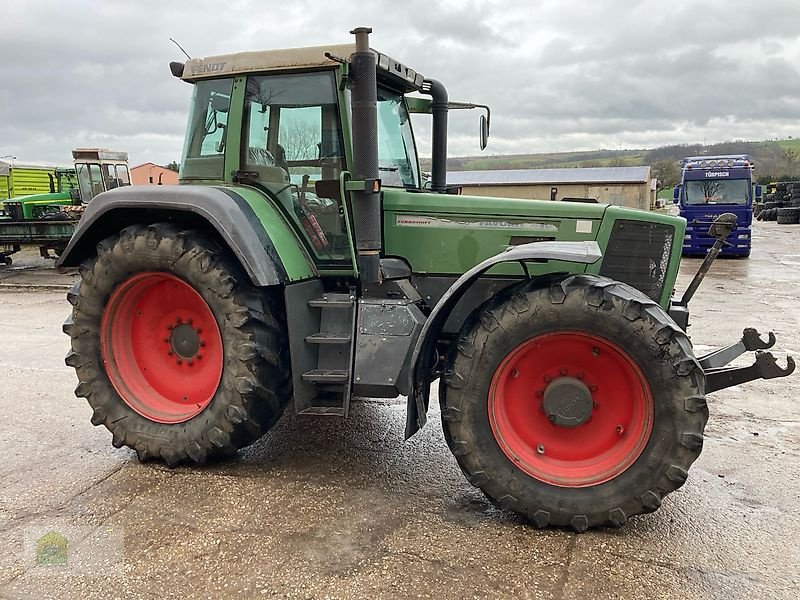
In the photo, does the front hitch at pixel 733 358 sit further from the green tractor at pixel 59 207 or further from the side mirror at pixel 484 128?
the green tractor at pixel 59 207

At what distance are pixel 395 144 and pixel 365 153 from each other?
87 centimetres

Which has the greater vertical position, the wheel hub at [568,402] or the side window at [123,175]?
the side window at [123,175]

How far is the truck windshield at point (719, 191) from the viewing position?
18.5 m

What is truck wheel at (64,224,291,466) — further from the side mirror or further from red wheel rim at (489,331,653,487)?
the side mirror

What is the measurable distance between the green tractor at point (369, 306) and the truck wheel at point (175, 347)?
13mm

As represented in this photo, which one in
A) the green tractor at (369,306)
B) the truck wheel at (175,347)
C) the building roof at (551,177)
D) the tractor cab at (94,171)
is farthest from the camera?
the building roof at (551,177)

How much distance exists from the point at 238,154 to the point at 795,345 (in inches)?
252

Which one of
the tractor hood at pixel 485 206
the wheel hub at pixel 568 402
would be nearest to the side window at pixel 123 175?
the tractor hood at pixel 485 206

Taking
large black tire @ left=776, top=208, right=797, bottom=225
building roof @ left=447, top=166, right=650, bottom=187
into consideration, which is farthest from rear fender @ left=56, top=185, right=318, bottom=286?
large black tire @ left=776, top=208, right=797, bottom=225

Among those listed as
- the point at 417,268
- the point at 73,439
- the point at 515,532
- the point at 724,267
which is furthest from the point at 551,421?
the point at 724,267

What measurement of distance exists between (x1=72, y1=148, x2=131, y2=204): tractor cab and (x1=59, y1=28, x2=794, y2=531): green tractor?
1516 centimetres

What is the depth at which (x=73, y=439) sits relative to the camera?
451 centimetres

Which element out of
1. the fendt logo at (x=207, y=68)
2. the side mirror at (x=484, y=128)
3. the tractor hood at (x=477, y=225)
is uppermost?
the fendt logo at (x=207, y=68)

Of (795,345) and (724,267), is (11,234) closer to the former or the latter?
(795,345)
